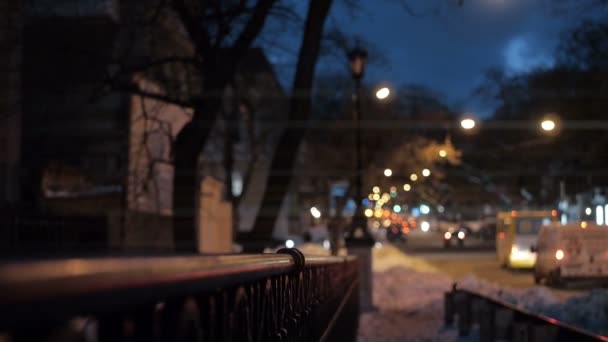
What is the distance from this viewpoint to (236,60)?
17.0m

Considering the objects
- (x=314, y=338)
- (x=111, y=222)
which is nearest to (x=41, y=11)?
(x=111, y=222)

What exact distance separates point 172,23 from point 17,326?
70.0 ft

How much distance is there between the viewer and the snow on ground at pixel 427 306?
13.3 meters

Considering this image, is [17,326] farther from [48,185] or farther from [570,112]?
[570,112]

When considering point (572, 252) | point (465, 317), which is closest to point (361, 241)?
point (572, 252)

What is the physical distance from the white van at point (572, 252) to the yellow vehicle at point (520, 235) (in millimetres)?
12236

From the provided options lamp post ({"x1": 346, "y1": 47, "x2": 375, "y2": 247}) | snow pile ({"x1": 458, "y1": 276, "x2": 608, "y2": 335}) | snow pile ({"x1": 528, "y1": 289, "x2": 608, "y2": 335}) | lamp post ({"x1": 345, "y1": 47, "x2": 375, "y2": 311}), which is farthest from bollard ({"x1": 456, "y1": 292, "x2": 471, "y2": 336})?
lamp post ({"x1": 346, "y1": 47, "x2": 375, "y2": 247})

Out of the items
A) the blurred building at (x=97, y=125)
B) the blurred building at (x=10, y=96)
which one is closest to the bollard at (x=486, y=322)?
the blurred building at (x=97, y=125)

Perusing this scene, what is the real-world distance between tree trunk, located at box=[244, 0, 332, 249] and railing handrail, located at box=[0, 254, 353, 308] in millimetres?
14000

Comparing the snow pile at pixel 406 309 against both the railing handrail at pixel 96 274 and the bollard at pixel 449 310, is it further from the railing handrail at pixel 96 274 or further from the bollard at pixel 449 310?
the railing handrail at pixel 96 274

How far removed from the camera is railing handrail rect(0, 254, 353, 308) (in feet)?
5.66

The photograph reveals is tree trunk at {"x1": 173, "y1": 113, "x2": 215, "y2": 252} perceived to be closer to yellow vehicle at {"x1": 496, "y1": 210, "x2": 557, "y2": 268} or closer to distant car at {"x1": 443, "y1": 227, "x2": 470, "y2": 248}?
yellow vehicle at {"x1": 496, "y1": 210, "x2": 557, "y2": 268}

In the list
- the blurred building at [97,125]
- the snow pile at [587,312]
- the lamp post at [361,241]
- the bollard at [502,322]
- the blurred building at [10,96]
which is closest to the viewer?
the bollard at [502,322]

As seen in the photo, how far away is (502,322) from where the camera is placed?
1180 centimetres
